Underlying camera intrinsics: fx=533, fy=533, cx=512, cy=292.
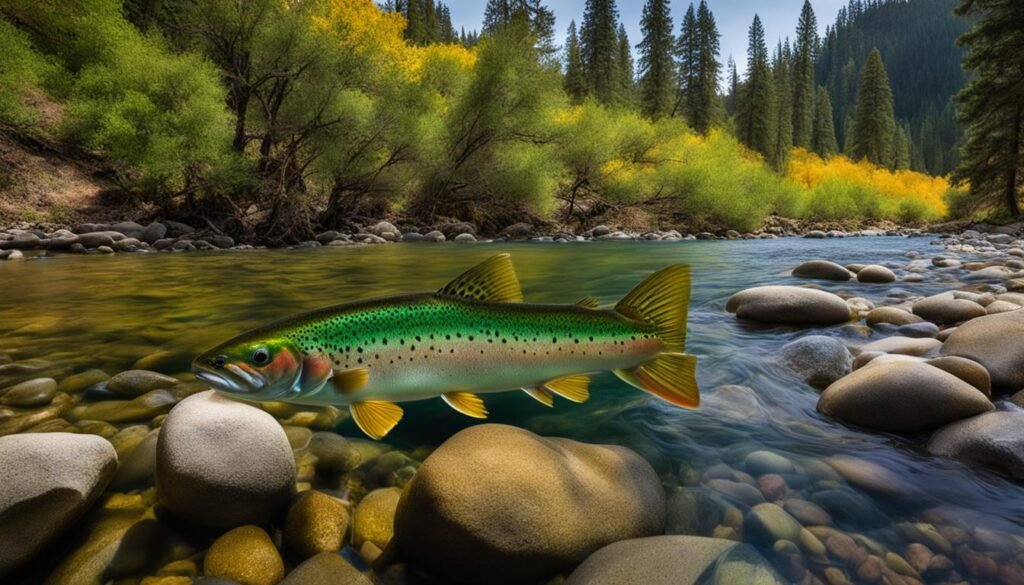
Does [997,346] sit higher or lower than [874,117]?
lower

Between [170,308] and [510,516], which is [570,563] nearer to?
[510,516]

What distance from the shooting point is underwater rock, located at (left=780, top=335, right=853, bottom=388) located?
166 inches

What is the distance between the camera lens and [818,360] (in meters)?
4.29

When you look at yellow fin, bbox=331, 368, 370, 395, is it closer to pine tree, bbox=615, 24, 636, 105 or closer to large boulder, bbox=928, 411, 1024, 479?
large boulder, bbox=928, 411, 1024, 479

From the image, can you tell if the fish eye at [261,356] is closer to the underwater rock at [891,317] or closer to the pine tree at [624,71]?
the underwater rock at [891,317]

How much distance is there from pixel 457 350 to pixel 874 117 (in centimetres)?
8786

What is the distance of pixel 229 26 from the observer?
24094 millimetres

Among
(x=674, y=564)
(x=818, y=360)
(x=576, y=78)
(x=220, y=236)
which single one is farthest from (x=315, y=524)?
(x=576, y=78)

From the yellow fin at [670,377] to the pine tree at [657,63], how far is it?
59130mm

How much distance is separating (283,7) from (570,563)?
27.8m

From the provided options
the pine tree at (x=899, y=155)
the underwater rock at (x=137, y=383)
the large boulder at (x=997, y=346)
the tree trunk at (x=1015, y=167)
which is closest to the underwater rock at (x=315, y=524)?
the underwater rock at (x=137, y=383)

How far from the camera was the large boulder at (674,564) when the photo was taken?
1.90 m

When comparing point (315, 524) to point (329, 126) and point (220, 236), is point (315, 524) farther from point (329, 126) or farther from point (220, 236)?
point (329, 126)

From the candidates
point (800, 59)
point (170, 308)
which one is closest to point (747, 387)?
point (170, 308)
